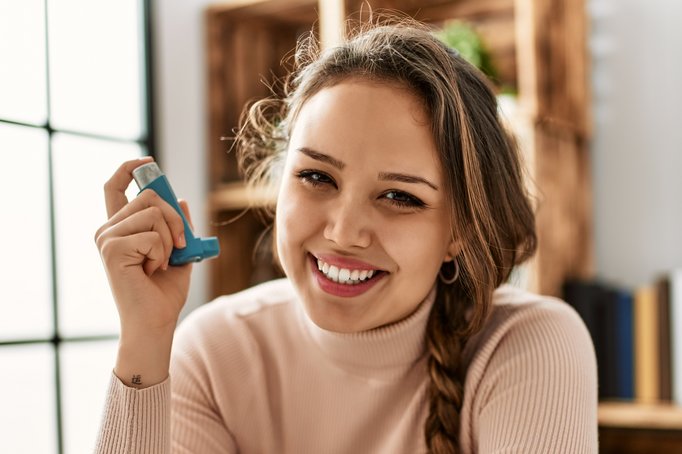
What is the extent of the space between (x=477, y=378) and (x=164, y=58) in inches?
63.5

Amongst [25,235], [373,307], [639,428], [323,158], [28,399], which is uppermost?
[323,158]

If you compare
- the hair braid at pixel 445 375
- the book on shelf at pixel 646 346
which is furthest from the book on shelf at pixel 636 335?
the hair braid at pixel 445 375

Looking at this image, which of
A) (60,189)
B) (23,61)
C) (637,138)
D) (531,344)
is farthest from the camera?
(637,138)

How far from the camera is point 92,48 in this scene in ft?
6.75

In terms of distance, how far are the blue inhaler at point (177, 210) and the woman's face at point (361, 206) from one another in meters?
0.11

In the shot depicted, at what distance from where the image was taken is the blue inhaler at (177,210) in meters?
1.02

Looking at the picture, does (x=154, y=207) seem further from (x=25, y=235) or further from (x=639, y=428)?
(x=639, y=428)

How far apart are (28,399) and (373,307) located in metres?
1.19

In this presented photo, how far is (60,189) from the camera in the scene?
1930 mm

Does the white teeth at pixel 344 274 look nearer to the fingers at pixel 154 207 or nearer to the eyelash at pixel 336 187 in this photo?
the eyelash at pixel 336 187

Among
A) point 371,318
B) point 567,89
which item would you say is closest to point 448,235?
point 371,318

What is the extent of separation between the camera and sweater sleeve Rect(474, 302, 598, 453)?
3.26ft

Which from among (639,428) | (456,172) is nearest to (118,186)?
(456,172)

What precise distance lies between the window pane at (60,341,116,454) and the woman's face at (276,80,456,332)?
116 cm
